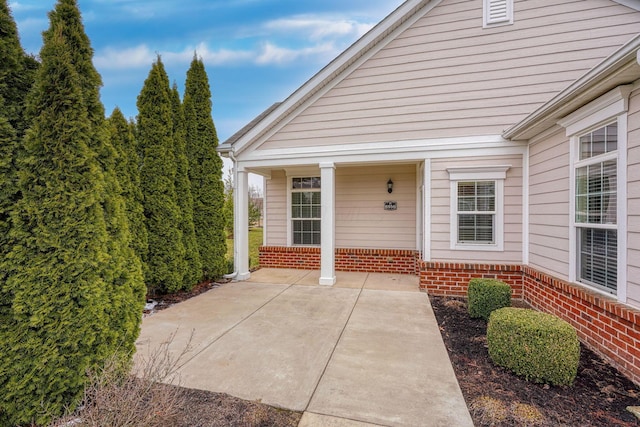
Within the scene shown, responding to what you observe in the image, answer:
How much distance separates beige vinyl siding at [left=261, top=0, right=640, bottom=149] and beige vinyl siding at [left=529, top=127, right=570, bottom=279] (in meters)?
1.12

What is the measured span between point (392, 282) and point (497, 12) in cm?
595

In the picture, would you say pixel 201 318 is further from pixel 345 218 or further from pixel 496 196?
pixel 496 196

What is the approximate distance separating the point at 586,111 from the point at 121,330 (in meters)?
5.66

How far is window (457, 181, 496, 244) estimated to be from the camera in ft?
18.8

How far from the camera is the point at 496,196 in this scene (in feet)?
18.6

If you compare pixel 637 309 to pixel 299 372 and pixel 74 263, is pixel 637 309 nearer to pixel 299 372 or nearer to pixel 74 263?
pixel 299 372

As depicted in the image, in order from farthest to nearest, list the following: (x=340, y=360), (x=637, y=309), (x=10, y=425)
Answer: (x=340, y=360) < (x=637, y=309) < (x=10, y=425)

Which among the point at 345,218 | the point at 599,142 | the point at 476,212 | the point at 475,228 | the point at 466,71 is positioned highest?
the point at 466,71

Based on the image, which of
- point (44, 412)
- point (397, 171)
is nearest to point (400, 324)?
point (44, 412)

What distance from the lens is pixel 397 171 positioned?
7.85 meters

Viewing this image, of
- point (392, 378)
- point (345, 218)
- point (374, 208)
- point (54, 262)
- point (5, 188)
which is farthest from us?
point (345, 218)

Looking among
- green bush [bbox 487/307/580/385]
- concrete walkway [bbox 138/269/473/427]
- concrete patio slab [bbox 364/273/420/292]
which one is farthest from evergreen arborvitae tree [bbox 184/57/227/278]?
green bush [bbox 487/307/580/385]

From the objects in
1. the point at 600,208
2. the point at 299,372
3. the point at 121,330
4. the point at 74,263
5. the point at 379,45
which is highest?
the point at 379,45

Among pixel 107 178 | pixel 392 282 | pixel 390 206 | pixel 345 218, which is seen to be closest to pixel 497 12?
pixel 390 206
